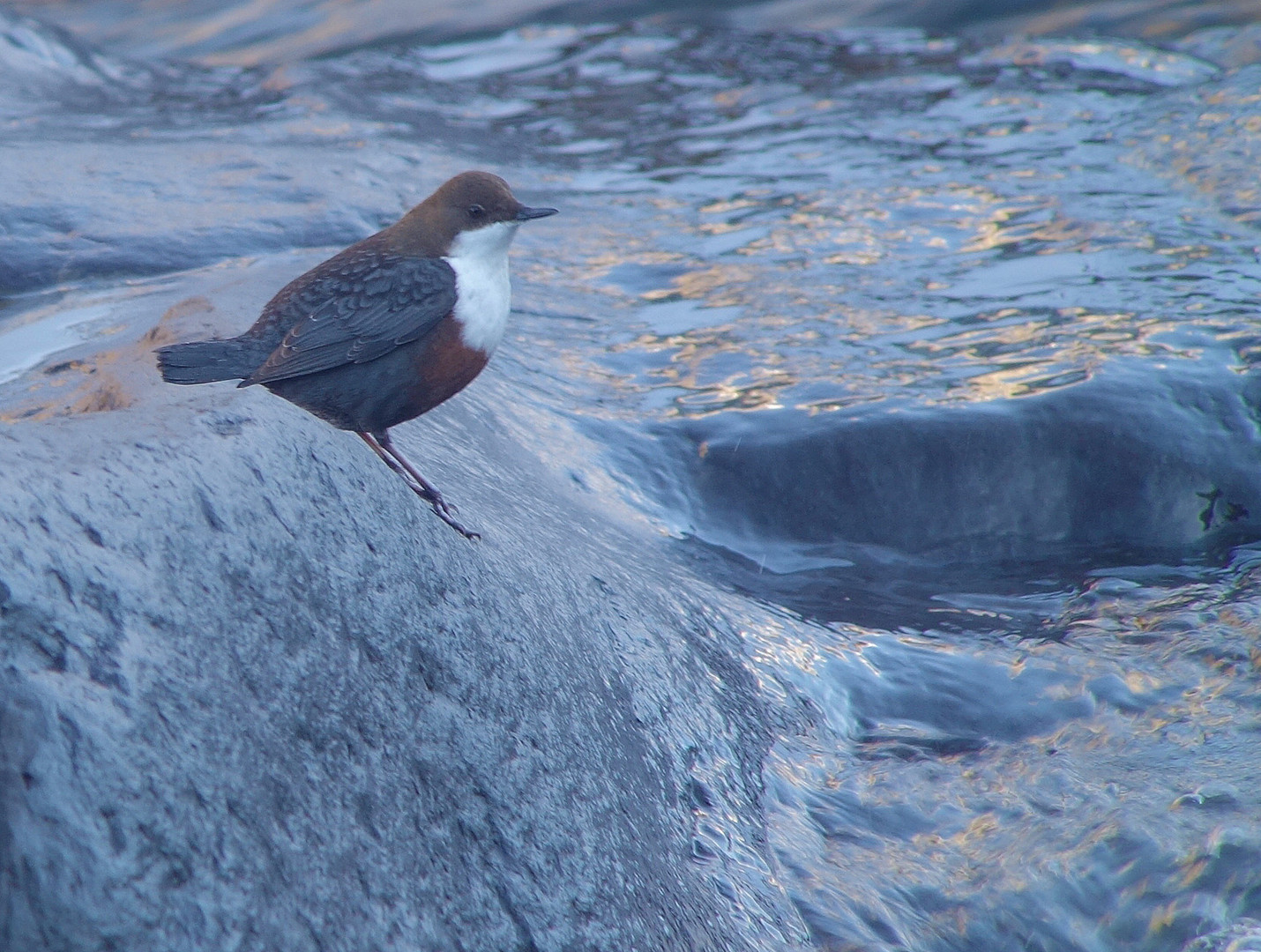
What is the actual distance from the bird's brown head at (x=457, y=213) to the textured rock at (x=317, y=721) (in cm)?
71

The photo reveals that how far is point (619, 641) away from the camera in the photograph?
8.63 ft

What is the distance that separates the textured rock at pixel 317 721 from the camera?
151 centimetres

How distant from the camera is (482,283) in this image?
116 inches

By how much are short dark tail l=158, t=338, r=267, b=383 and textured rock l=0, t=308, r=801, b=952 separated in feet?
0.14

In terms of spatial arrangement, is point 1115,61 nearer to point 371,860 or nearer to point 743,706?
point 743,706

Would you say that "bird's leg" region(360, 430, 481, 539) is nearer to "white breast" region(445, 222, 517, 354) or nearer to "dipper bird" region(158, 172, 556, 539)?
"dipper bird" region(158, 172, 556, 539)

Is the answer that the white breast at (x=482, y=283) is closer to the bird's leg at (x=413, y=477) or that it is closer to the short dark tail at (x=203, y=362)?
the bird's leg at (x=413, y=477)

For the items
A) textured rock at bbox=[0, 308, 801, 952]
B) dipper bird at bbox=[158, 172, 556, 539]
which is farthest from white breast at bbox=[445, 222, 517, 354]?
textured rock at bbox=[0, 308, 801, 952]

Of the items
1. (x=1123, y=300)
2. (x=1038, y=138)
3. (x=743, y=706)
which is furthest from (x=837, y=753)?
(x=1038, y=138)

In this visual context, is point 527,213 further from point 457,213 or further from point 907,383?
point 907,383

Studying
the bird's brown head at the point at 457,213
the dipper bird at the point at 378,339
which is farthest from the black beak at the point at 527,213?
the dipper bird at the point at 378,339

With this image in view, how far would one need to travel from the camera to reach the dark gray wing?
8.70 ft

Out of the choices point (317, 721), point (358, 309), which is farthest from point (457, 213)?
point (317, 721)

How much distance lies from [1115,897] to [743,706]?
835mm
